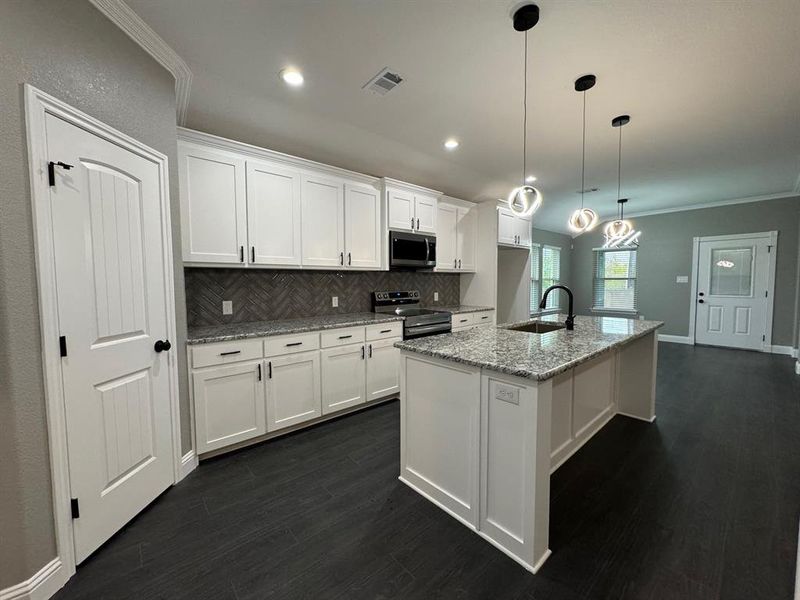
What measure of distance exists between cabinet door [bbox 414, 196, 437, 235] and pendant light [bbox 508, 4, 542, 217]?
3.99 feet

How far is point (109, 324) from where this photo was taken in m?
1.56

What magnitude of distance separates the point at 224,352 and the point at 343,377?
41.4 inches

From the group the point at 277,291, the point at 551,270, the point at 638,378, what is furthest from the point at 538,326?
the point at 551,270

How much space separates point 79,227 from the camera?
56.2 inches

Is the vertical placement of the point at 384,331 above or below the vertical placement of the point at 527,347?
below

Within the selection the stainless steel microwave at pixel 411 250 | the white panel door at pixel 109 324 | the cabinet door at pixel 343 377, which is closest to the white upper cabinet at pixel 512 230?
the stainless steel microwave at pixel 411 250

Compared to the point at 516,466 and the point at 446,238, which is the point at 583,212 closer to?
the point at 446,238

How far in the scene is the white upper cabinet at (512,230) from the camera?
460cm

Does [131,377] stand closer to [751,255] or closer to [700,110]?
[700,110]

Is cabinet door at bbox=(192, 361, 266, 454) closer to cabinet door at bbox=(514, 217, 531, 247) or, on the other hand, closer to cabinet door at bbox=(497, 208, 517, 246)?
cabinet door at bbox=(497, 208, 517, 246)

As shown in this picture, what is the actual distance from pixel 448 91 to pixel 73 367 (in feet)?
8.60

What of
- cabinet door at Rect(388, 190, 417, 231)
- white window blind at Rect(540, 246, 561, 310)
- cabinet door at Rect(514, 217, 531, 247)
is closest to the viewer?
cabinet door at Rect(388, 190, 417, 231)

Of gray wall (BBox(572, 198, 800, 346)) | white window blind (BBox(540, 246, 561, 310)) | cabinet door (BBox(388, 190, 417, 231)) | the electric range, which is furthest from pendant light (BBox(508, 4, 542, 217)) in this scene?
gray wall (BBox(572, 198, 800, 346))

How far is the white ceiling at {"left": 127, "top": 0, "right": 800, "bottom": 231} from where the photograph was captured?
155cm
